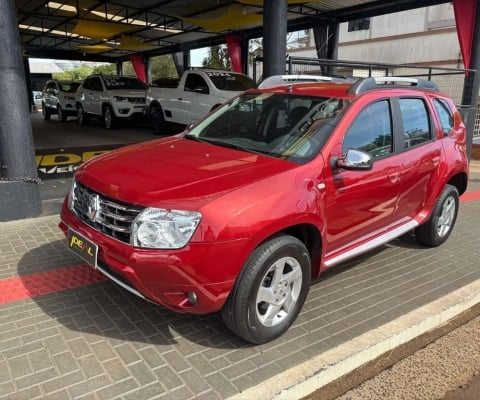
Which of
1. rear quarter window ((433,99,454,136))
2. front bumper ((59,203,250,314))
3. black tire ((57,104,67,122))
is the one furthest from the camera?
black tire ((57,104,67,122))

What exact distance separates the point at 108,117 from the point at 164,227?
490 inches

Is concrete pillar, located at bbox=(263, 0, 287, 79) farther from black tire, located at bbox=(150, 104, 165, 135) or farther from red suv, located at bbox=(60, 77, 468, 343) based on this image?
black tire, located at bbox=(150, 104, 165, 135)

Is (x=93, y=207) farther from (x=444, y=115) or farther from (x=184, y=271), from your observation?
(x=444, y=115)

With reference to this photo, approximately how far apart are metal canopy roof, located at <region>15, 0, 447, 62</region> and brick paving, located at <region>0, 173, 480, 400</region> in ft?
34.6

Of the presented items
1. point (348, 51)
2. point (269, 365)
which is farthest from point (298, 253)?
point (348, 51)

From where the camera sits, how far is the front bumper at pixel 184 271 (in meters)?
2.65

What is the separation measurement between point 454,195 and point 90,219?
4187 mm

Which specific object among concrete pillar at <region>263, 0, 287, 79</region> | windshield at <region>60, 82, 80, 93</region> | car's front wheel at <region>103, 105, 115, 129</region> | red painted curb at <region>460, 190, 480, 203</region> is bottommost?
red painted curb at <region>460, 190, 480, 203</region>

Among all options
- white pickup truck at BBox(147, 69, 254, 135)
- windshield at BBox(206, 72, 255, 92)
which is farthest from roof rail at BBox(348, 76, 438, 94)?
windshield at BBox(206, 72, 255, 92)

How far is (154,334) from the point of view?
3209 millimetres

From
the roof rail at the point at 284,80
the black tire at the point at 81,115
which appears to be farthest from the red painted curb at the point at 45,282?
the black tire at the point at 81,115

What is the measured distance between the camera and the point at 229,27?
53.8 ft

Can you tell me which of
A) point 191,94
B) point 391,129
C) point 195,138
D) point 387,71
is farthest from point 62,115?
point 391,129

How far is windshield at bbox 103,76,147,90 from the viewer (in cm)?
1445
